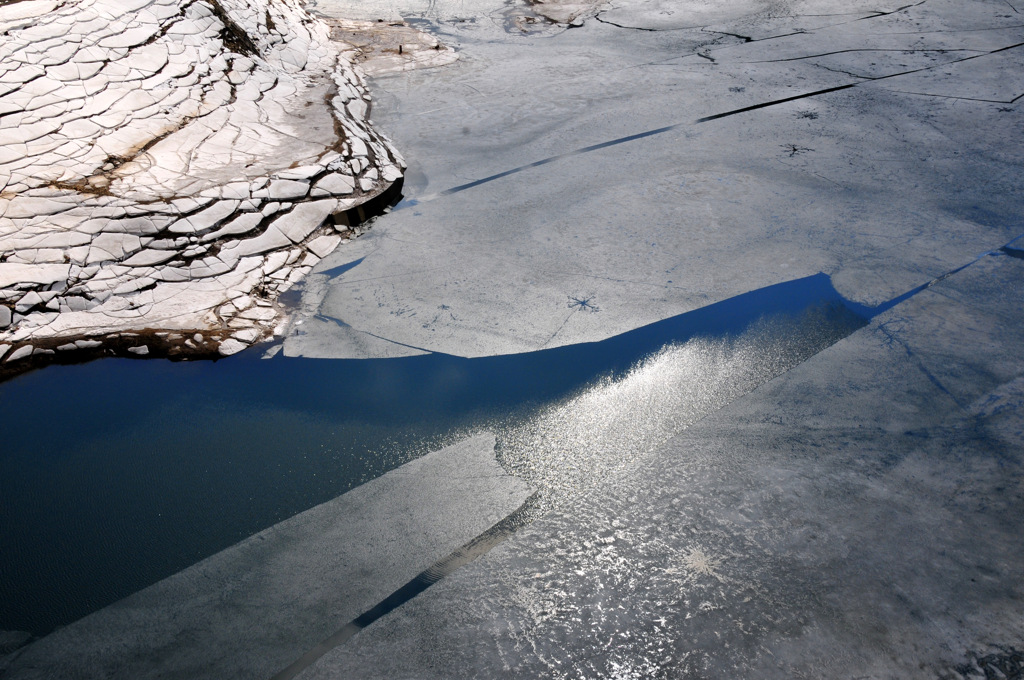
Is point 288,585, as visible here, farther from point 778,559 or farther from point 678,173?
point 678,173

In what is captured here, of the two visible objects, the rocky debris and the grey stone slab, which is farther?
the rocky debris

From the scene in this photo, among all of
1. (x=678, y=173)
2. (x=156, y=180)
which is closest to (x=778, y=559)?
(x=678, y=173)

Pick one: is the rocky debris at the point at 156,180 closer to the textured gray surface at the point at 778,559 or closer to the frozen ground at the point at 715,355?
the frozen ground at the point at 715,355

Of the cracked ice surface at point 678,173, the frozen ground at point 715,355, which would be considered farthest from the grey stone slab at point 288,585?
the cracked ice surface at point 678,173

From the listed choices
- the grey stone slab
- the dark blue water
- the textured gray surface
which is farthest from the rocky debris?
the textured gray surface

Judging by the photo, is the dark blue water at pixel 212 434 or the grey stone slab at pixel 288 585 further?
the dark blue water at pixel 212 434

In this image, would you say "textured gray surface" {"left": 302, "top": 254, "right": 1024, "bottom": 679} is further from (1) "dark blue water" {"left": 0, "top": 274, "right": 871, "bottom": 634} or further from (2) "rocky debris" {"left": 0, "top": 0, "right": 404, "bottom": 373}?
(2) "rocky debris" {"left": 0, "top": 0, "right": 404, "bottom": 373}
